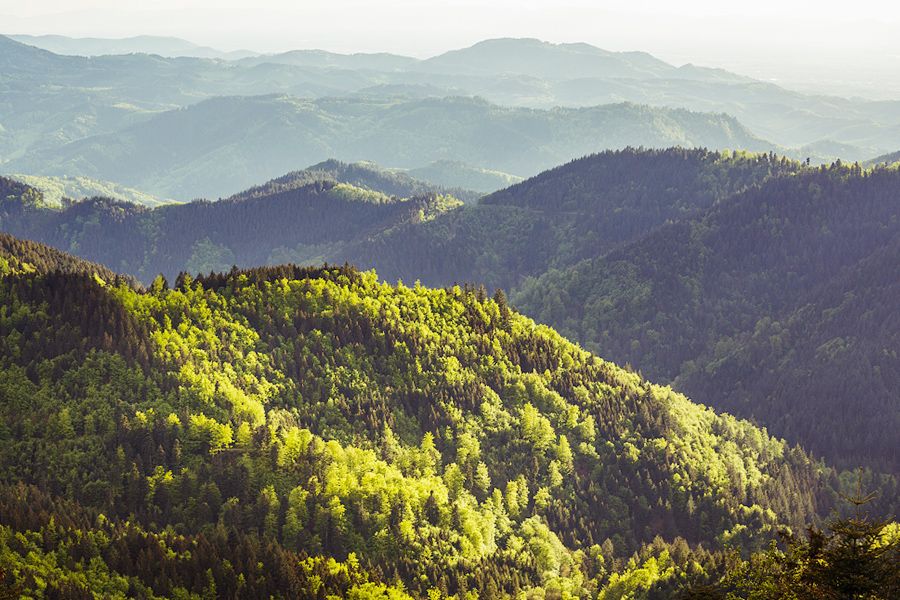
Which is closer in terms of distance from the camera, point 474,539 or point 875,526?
point 875,526

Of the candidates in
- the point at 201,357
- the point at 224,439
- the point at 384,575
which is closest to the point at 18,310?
the point at 201,357

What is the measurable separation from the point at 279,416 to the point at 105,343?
35241mm

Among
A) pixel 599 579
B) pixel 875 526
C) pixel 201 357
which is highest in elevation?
pixel 875 526

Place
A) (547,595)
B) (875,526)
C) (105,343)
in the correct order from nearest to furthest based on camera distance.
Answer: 1. (875,526)
2. (547,595)
3. (105,343)

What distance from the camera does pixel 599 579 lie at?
19162cm

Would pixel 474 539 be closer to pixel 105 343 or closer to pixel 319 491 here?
pixel 319 491

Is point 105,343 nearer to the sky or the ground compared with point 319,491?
nearer to the sky

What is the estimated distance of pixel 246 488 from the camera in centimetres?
16850

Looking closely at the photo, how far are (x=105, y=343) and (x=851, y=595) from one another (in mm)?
145021

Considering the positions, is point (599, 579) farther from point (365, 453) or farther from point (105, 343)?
point (105, 343)

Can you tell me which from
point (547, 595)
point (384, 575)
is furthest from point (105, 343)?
point (547, 595)

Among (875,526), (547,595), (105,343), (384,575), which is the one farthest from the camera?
(105,343)

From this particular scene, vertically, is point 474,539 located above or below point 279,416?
below

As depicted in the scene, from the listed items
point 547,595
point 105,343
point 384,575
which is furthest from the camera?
point 105,343
